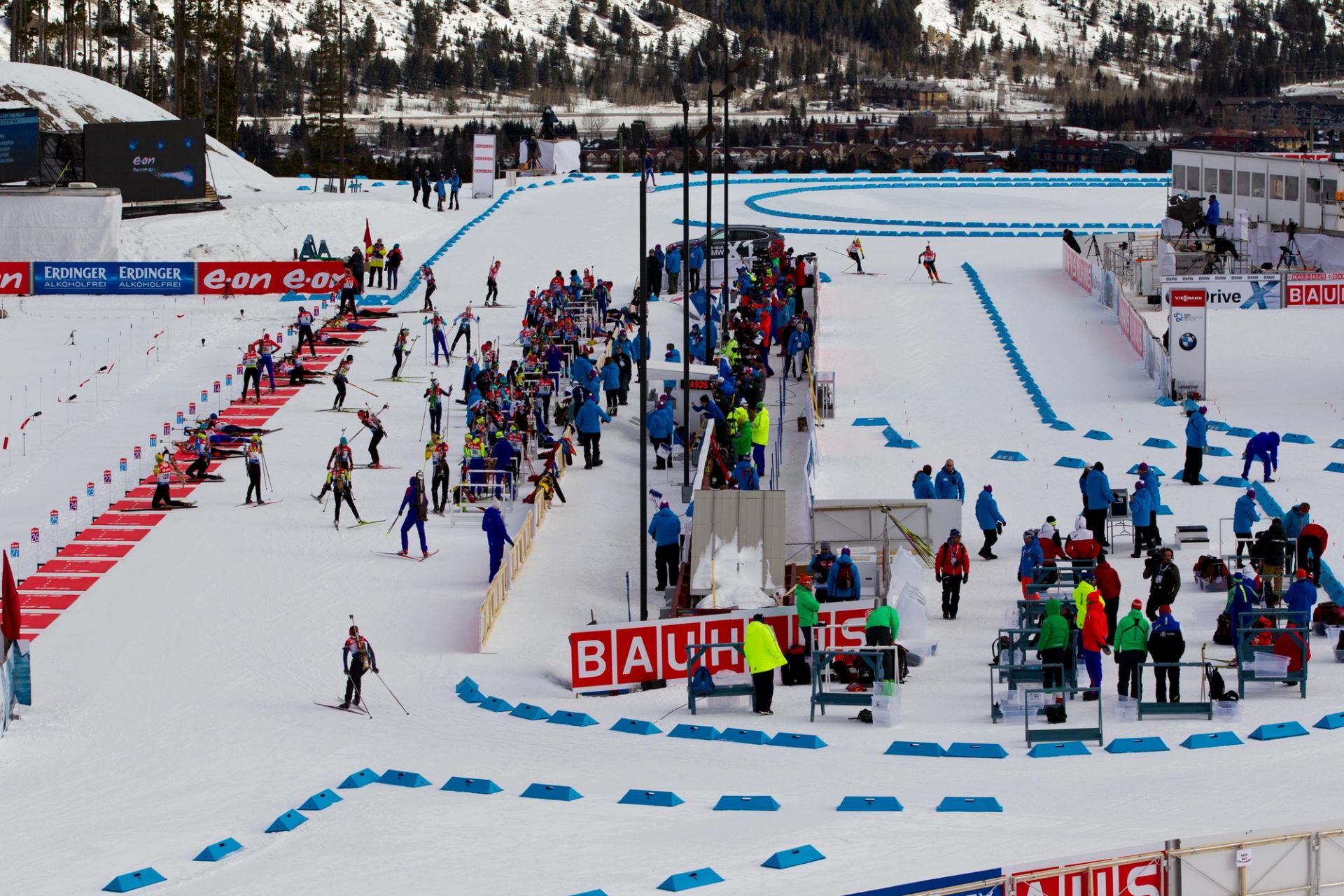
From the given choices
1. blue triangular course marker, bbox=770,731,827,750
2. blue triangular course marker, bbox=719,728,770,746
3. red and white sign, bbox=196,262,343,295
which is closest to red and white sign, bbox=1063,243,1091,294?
red and white sign, bbox=196,262,343,295

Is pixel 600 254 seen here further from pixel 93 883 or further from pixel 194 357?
pixel 93 883

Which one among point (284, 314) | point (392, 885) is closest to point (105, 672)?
point (392, 885)

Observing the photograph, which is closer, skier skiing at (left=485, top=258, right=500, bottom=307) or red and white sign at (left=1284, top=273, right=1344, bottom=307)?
red and white sign at (left=1284, top=273, right=1344, bottom=307)

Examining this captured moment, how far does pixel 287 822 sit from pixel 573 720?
11.4 feet

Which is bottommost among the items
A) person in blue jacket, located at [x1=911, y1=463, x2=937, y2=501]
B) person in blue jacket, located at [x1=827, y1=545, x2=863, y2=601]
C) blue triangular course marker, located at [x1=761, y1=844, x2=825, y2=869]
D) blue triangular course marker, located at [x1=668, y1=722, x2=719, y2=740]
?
blue triangular course marker, located at [x1=668, y1=722, x2=719, y2=740]

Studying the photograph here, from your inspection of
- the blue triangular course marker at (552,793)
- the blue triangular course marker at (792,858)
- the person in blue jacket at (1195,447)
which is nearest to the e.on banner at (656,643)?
the blue triangular course marker at (552,793)

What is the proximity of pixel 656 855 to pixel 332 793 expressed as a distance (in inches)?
134

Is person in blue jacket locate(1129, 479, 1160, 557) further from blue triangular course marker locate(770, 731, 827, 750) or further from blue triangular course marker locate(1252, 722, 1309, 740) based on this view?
blue triangular course marker locate(770, 731, 827, 750)

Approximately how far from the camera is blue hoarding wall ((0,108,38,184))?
48.7 meters

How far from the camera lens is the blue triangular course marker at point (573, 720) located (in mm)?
17578

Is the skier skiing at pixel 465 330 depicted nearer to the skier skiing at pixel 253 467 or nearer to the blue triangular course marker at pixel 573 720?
the skier skiing at pixel 253 467

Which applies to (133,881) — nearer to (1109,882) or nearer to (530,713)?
(530,713)

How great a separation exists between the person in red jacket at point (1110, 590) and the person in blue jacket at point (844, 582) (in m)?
2.32

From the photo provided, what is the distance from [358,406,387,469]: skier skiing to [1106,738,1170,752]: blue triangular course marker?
14207 millimetres
